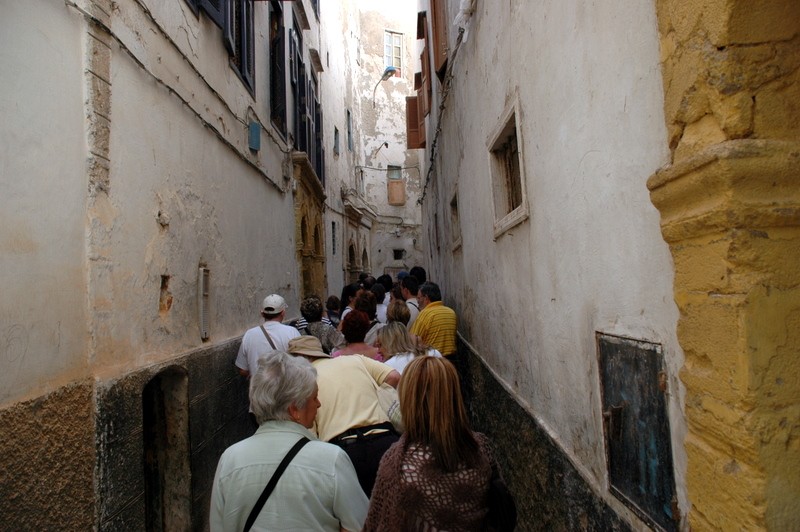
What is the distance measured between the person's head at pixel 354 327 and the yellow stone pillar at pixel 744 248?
90.6 inches

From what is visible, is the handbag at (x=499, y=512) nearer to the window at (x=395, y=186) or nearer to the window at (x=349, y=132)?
the window at (x=349, y=132)

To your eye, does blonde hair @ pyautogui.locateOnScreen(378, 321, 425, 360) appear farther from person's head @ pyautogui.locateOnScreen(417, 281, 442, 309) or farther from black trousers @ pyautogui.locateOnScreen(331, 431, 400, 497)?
person's head @ pyautogui.locateOnScreen(417, 281, 442, 309)

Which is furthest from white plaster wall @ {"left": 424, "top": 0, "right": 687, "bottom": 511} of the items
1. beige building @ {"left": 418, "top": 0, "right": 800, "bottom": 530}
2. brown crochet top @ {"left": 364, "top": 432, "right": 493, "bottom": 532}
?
brown crochet top @ {"left": 364, "top": 432, "right": 493, "bottom": 532}

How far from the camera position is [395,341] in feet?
12.3

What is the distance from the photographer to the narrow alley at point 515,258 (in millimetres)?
1472

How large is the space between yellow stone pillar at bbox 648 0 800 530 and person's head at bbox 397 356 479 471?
2.46 feet

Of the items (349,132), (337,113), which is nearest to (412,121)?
(337,113)

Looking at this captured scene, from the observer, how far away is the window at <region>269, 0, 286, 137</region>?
28.4 ft

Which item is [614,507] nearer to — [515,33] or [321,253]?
[515,33]

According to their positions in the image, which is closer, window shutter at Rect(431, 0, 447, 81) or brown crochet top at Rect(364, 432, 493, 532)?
brown crochet top at Rect(364, 432, 493, 532)

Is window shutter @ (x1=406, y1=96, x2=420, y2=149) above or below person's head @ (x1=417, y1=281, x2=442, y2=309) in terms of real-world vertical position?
above

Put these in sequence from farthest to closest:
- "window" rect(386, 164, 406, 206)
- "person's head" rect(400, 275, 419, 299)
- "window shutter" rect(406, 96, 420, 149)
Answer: "window" rect(386, 164, 406, 206) < "window shutter" rect(406, 96, 420, 149) < "person's head" rect(400, 275, 419, 299)

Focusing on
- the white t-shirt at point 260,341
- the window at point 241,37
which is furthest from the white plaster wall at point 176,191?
the white t-shirt at point 260,341

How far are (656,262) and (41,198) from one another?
2728mm
